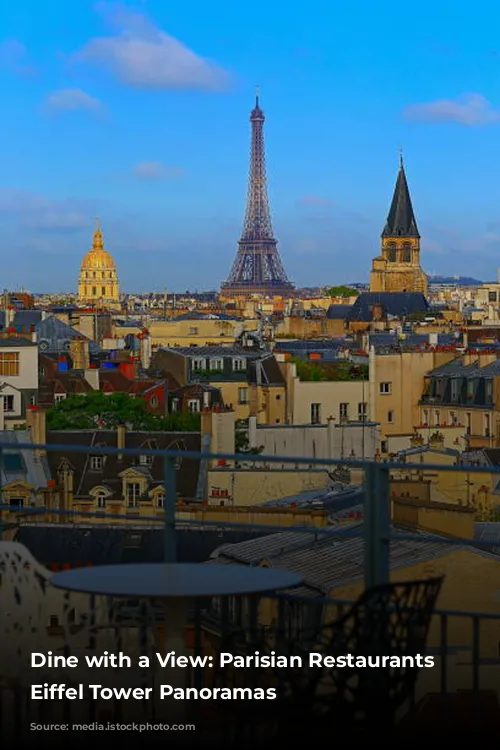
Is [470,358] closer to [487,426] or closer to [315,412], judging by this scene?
[315,412]

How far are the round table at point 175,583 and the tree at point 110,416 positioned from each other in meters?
38.6

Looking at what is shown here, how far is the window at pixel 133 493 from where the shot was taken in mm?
33719

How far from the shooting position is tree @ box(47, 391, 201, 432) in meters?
47.7

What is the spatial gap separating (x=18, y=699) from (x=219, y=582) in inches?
32.1

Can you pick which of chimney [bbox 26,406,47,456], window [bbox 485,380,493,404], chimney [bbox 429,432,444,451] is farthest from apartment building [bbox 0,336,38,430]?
window [bbox 485,380,493,404]

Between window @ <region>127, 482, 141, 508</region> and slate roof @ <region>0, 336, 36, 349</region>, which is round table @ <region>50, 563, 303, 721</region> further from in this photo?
slate roof @ <region>0, 336, 36, 349</region>

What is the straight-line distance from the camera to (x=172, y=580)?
723 cm

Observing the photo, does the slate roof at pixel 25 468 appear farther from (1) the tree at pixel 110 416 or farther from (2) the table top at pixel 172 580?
(2) the table top at pixel 172 580

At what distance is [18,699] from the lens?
7.09m

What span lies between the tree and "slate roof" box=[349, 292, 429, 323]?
79.5m

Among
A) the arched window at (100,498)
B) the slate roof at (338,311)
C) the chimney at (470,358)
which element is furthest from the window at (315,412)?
the slate roof at (338,311)

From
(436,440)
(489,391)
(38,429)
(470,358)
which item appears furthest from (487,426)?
(38,429)

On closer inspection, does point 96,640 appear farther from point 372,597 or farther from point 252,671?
point 372,597

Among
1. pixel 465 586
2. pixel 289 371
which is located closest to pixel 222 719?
pixel 465 586
